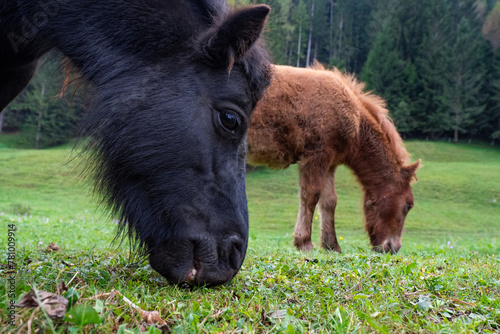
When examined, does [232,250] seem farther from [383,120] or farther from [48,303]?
[383,120]

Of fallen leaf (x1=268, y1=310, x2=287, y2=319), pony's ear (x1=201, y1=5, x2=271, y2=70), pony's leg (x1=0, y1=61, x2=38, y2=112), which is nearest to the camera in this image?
fallen leaf (x1=268, y1=310, x2=287, y2=319)

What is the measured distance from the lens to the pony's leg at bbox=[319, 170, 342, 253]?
7.23 m

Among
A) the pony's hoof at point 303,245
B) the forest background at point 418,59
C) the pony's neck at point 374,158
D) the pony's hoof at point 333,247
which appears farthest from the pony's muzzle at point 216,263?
the forest background at point 418,59

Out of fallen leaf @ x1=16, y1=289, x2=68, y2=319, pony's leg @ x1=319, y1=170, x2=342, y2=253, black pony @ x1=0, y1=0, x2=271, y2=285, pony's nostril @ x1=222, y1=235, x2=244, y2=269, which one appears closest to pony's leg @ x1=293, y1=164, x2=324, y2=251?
pony's leg @ x1=319, y1=170, x2=342, y2=253

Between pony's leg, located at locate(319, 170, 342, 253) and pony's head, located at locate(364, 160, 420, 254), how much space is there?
3.33 ft

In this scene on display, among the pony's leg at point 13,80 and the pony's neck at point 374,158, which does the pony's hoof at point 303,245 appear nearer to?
the pony's neck at point 374,158

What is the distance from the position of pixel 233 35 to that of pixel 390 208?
613 centimetres

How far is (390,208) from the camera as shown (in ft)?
25.1

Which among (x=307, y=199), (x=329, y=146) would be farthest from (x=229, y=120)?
(x=329, y=146)

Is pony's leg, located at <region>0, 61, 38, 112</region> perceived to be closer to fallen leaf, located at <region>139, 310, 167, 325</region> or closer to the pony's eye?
the pony's eye

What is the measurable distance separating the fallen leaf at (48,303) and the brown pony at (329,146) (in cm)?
508

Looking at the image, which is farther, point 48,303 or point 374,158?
point 374,158

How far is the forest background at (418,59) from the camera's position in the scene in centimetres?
4461

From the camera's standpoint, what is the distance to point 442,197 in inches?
914
